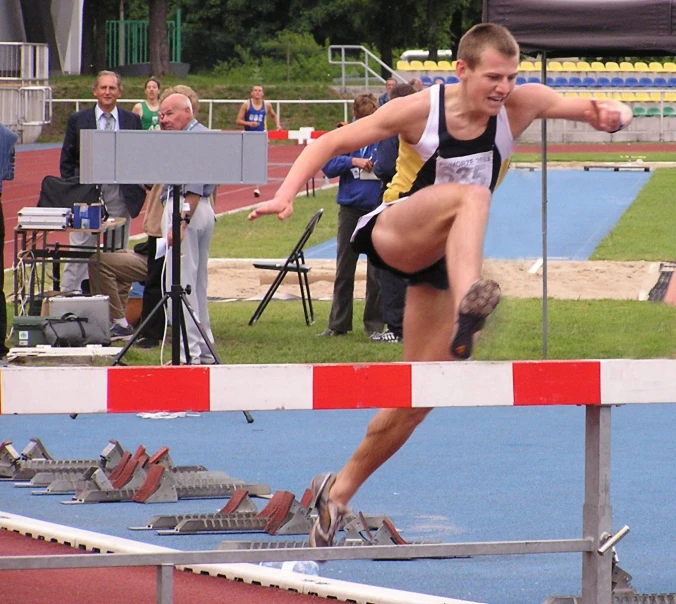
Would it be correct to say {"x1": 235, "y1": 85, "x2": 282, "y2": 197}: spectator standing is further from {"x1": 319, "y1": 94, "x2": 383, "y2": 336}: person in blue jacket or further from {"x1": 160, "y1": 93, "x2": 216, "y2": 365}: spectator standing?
{"x1": 160, "y1": 93, "x2": 216, "y2": 365}: spectator standing

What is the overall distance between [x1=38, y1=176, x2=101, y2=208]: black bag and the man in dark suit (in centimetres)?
20

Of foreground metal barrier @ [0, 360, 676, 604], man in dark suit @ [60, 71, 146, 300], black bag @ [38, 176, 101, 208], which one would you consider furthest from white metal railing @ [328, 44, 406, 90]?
foreground metal barrier @ [0, 360, 676, 604]

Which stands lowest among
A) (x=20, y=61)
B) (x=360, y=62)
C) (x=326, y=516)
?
(x=326, y=516)

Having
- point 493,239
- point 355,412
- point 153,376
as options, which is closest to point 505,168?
point 493,239

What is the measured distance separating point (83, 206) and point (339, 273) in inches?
86.8

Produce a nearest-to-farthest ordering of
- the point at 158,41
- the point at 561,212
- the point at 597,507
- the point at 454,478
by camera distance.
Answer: the point at 597,507, the point at 454,478, the point at 561,212, the point at 158,41

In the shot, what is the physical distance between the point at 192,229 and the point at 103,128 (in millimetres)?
2807

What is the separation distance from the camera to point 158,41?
50.6m

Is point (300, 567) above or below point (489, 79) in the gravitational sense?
below

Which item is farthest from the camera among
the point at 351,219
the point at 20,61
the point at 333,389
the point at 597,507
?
the point at 20,61

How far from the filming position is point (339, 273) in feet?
38.9

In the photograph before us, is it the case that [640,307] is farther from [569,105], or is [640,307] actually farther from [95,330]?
[569,105]

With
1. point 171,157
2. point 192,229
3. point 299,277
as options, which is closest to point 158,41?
point 299,277

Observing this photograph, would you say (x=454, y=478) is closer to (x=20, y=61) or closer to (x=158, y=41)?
(x=20, y=61)
